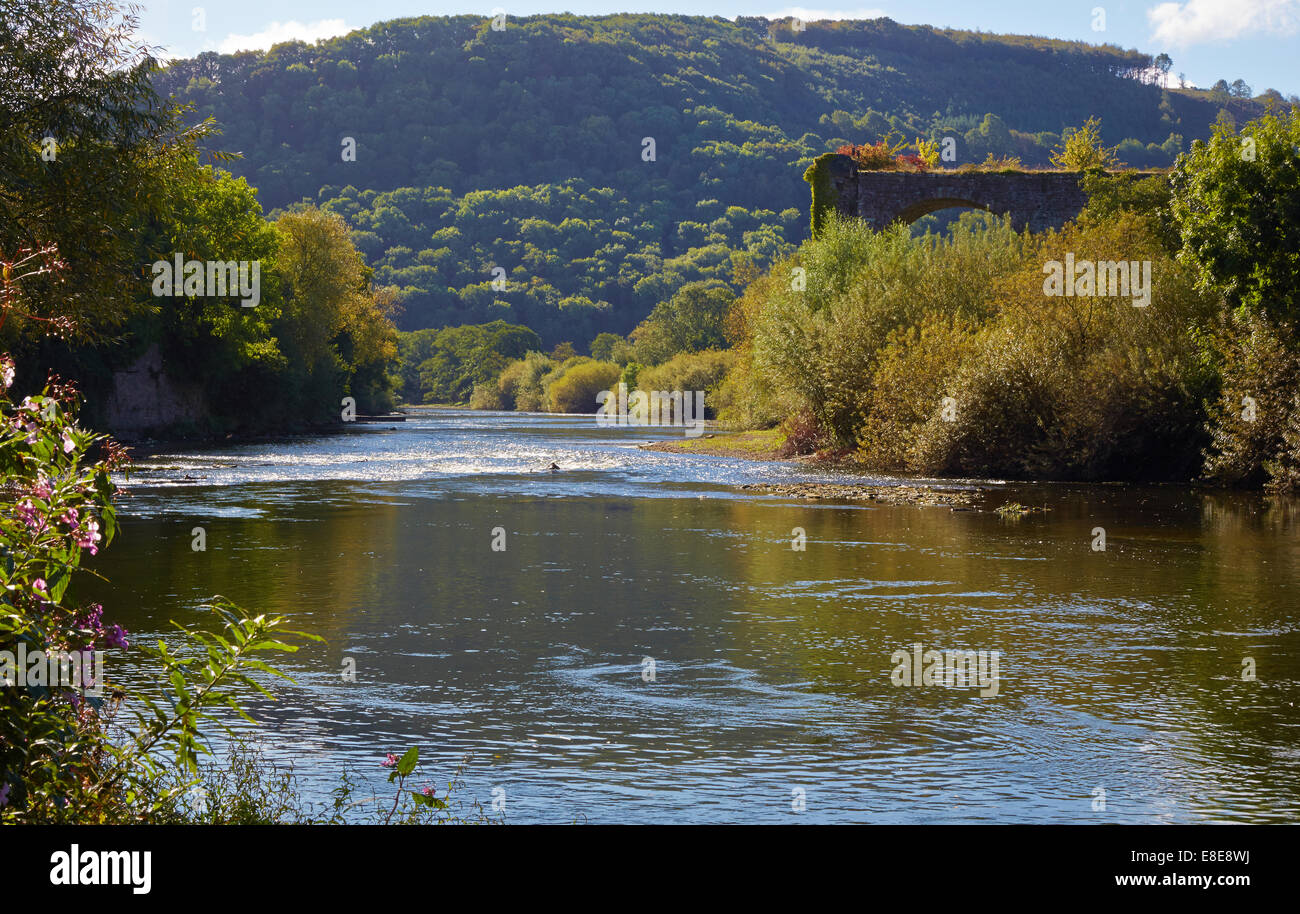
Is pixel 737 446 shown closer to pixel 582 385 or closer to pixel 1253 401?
pixel 1253 401

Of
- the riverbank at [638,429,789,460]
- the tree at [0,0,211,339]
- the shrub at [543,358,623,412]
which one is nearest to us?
the tree at [0,0,211,339]

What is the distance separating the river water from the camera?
26.6ft

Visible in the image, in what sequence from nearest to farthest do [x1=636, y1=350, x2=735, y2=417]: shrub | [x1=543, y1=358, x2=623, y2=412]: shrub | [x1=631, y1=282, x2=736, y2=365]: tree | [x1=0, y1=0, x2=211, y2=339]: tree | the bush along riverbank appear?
[x1=0, y1=0, x2=211, y2=339]: tree, the bush along riverbank, [x1=636, y1=350, x2=735, y2=417]: shrub, [x1=631, y1=282, x2=736, y2=365]: tree, [x1=543, y1=358, x2=623, y2=412]: shrub

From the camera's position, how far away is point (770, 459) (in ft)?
159

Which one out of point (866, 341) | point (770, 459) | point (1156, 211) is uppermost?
point (1156, 211)

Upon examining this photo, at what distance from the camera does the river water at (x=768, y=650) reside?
8102mm

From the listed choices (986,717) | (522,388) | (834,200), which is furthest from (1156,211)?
(522,388)

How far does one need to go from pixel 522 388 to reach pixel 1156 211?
11073cm

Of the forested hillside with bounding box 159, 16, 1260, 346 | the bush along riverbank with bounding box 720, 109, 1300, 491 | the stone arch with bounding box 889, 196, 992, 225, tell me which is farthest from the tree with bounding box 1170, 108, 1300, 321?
the forested hillside with bounding box 159, 16, 1260, 346

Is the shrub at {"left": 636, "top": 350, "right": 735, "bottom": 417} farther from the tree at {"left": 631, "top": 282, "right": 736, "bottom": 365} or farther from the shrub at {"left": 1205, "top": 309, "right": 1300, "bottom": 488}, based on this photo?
the shrub at {"left": 1205, "top": 309, "right": 1300, "bottom": 488}

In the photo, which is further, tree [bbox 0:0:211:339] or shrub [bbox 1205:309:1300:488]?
shrub [bbox 1205:309:1300:488]

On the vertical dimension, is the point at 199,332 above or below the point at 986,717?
above

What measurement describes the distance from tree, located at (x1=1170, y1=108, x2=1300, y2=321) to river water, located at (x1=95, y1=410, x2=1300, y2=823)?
673cm
